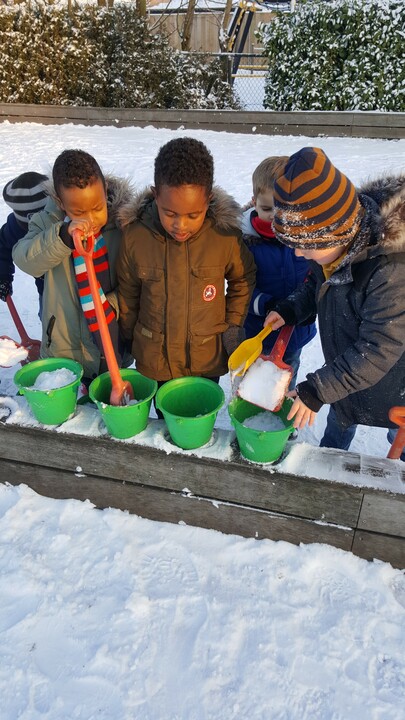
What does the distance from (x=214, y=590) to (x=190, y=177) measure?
4.52ft

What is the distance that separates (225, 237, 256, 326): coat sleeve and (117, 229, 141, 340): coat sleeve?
1.17 ft

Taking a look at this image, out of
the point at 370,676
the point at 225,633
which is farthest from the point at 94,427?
the point at 370,676

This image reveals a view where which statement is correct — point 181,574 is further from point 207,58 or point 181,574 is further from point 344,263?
point 207,58

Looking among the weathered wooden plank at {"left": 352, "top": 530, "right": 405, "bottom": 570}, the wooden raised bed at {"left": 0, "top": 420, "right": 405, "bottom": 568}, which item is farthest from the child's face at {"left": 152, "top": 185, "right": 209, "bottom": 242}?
the weathered wooden plank at {"left": 352, "top": 530, "right": 405, "bottom": 570}

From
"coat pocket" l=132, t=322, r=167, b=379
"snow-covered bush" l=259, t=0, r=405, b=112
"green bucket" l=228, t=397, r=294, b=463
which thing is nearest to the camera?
"green bucket" l=228, t=397, r=294, b=463

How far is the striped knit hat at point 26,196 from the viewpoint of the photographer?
2.06 m

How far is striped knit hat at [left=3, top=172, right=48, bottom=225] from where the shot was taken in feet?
6.77

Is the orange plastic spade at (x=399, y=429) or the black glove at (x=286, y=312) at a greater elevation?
the black glove at (x=286, y=312)

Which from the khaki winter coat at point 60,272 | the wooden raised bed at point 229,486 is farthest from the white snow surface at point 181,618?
the khaki winter coat at point 60,272

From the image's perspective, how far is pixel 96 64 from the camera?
29.6ft

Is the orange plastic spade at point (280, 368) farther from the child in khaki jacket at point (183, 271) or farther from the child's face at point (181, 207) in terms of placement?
the child's face at point (181, 207)


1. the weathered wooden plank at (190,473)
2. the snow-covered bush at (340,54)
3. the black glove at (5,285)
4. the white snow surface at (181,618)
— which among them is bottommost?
the white snow surface at (181,618)

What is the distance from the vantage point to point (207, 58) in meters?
9.23

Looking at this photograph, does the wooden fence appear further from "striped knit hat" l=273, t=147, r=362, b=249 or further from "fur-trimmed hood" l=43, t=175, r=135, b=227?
"striped knit hat" l=273, t=147, r=362, b=249
